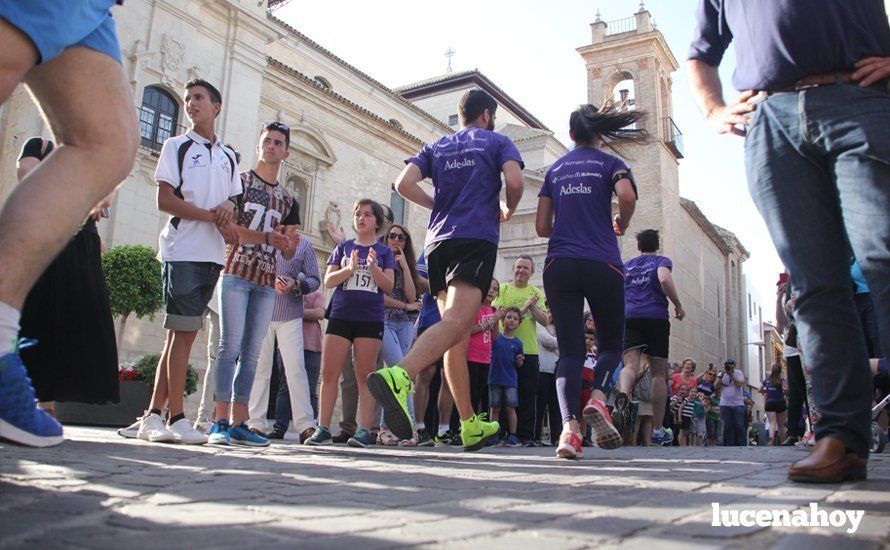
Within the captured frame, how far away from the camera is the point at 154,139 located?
16.9 metres

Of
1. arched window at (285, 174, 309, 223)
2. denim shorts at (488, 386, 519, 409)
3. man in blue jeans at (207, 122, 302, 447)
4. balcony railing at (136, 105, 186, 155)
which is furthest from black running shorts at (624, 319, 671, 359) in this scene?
arched window at (285, 174, 309, 223)

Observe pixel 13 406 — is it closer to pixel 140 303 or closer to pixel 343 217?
pixel 140 303

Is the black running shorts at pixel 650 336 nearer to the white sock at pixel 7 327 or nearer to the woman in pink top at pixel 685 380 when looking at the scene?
the white sock at pixel 7 327

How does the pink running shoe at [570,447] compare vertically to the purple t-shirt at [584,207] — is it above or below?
below

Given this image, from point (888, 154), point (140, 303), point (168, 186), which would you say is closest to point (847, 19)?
point (888, 154)

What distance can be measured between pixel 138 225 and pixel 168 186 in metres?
12.6

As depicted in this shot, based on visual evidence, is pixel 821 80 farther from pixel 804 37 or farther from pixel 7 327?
pixel 7 327

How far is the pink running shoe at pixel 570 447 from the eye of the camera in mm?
4023

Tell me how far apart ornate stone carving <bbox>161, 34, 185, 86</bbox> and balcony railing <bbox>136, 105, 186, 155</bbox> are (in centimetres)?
87

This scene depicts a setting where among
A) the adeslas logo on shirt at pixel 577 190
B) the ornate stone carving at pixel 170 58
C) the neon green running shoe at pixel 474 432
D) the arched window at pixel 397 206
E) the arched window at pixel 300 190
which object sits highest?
the ornate stone carving at pixel 170 58

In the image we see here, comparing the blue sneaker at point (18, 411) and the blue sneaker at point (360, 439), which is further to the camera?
the blue sneaker at point (360, 439)

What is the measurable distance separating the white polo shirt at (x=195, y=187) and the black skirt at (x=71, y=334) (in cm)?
54

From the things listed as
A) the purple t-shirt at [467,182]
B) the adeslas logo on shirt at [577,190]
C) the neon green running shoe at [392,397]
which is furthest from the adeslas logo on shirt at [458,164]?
the neon green running shoe at [392,397]

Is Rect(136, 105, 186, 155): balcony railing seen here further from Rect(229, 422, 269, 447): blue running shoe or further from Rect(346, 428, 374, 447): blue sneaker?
Rect(229, 422, 269, 447): blue running shoe
